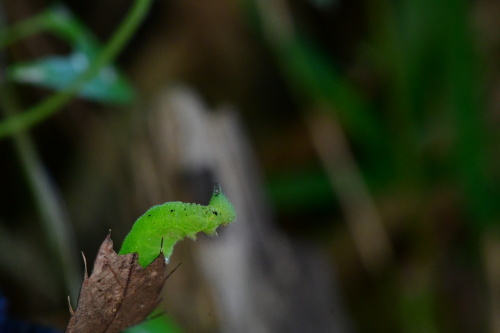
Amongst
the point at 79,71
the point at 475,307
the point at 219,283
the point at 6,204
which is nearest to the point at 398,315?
the point at 475,307

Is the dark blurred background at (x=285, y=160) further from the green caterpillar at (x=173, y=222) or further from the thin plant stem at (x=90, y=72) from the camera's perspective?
the green caterpillar at (x=173, y=222)

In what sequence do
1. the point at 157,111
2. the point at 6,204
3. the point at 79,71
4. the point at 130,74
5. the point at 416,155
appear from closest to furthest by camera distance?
the point at 79,71
the point at 157,111
the point at 6,204
the point at 416,155
the point at 130,74

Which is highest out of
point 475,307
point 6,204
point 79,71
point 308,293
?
point 79,71

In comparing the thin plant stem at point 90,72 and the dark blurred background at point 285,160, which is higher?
the thin plant stem at point 90,72

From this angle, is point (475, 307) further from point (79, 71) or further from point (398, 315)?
point (79, 71)

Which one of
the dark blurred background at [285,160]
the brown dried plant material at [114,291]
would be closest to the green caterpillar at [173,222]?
the brown dried plant material at [114,291]

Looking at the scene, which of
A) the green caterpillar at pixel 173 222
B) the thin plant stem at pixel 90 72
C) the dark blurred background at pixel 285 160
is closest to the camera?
the green caterpillar at pixel 173 222
